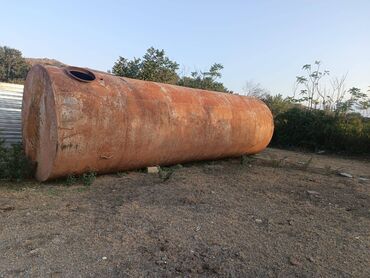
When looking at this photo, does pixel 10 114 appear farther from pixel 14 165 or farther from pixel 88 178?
pixel 88 178

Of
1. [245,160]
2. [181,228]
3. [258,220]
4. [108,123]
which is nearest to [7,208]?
[108,123]

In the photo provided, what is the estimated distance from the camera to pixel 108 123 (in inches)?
200

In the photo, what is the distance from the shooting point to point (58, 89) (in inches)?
186

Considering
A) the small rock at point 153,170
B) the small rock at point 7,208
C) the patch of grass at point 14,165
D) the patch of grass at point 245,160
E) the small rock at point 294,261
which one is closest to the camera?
the small rock at point 294,261

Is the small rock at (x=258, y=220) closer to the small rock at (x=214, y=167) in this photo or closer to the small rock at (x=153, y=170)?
the small rock at (x=153, y=170)

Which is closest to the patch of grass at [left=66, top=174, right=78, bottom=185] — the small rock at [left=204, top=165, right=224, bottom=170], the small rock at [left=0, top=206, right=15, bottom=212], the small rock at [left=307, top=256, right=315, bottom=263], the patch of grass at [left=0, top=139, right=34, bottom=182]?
the patch of grass at [left=0, top=139, right=34, bottom=182]

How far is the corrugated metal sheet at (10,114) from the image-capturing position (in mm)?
6301

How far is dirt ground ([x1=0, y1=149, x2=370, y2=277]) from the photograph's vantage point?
9.92ft

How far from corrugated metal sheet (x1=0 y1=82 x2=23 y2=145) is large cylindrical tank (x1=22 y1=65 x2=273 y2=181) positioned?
999 mm

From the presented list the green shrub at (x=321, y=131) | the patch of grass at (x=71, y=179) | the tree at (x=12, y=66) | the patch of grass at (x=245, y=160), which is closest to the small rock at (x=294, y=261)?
the patch of grass at (x=71, y=179)

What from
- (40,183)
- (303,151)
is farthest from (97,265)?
(303,151)

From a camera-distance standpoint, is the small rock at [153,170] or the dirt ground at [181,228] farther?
the small rock at [153,170]

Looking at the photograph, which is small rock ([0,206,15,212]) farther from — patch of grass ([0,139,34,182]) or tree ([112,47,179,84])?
tree ([112,47,179,84])

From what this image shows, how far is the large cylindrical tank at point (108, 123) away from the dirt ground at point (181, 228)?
1.10ft
